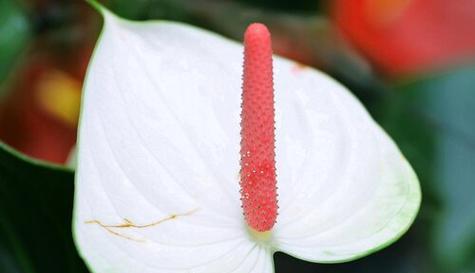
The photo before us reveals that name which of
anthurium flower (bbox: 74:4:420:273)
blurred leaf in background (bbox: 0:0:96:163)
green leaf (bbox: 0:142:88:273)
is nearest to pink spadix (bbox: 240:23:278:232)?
anthurium flower (bbox: 74:4:420:273)

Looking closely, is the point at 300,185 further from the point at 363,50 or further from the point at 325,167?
the point at 363,50

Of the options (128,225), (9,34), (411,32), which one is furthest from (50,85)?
(128,225)

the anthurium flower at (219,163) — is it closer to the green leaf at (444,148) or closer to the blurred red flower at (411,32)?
the green leaf at (444,148)

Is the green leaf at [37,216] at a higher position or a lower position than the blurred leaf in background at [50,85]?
higher

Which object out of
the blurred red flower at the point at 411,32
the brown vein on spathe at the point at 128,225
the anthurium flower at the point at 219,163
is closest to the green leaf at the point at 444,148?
the blurred red flower at the point at 411,32

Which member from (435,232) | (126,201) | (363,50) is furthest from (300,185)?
(363,50)

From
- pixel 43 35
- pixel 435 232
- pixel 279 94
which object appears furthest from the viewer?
pixel 43 35
